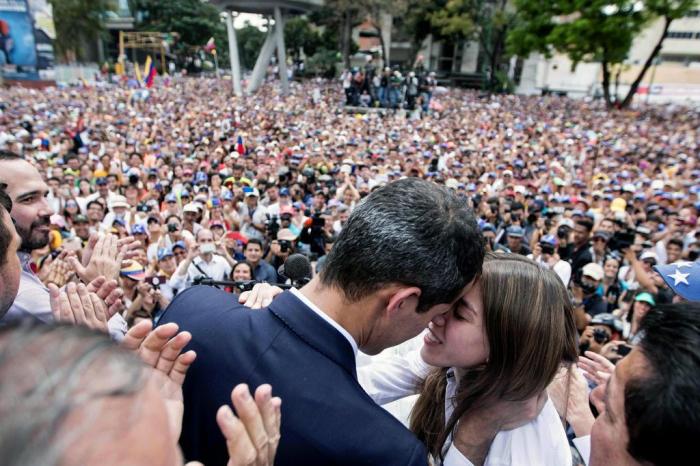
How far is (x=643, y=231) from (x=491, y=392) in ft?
20.4

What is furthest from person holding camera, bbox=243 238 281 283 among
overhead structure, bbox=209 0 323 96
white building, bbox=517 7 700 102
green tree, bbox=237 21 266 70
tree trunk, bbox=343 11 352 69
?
green tree, bbox=237 21 266 70

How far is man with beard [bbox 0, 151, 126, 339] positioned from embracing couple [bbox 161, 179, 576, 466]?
1.02m

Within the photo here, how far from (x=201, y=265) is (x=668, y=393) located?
200 inches

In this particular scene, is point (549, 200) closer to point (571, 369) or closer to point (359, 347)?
point (571, 369)

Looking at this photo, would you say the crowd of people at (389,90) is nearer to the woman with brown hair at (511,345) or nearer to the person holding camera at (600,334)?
the person holding camera at (600,334)

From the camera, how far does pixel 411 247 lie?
1236 millimetres

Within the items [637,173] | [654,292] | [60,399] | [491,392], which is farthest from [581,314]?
[637,173]

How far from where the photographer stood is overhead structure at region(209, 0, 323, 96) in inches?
1025

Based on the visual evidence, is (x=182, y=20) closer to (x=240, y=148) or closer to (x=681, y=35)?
(x=240, y=148)

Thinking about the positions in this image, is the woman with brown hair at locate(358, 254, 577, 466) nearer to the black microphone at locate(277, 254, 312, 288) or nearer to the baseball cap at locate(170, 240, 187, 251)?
the black microphone at locate(277, 254, 312, 288)

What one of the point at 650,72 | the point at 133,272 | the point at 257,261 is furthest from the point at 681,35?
the point at 133,272

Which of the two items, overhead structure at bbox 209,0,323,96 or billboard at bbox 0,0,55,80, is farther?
billboard at bbox 0,0,55,80

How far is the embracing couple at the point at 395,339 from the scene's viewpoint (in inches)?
45.0

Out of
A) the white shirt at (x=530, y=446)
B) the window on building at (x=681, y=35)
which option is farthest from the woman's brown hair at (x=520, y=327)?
the window on building at (x=681, y=35)
